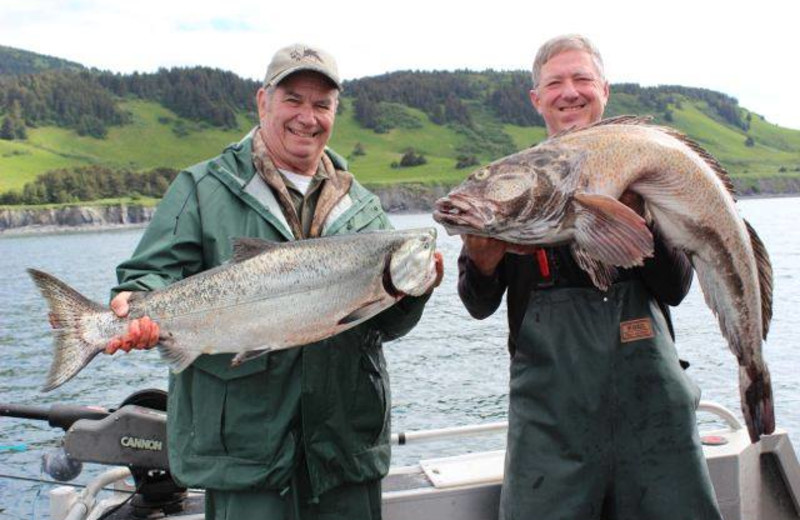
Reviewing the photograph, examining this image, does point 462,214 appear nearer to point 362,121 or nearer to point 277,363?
point 277,363

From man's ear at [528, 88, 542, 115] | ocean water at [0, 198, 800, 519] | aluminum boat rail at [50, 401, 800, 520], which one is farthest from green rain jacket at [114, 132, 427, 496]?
ocean water at [0, 198, 800, 519]

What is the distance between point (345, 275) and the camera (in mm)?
3996

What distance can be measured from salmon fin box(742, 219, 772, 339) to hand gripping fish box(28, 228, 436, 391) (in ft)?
4.94

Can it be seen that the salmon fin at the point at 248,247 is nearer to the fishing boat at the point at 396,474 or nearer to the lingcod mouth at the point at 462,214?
the lingcod mouth at the point at 462,214

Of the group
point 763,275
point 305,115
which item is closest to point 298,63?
point 305,115

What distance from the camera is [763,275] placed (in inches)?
153

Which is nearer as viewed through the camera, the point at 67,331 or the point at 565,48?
the point at 67,331

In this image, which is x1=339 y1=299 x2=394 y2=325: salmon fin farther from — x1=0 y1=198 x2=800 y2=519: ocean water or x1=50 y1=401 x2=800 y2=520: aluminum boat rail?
x1=0 y1=198 x2=800 y2=519: ocean water

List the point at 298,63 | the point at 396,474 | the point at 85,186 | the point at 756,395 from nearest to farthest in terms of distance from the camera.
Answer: the point at 756,395
the point at 298,63
the point at 396,474
the point at 85,186

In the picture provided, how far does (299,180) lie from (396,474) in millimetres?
2123

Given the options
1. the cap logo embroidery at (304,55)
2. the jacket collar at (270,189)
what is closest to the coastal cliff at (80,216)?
the jacket collar at (270,189)

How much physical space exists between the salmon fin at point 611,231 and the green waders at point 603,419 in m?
0.49

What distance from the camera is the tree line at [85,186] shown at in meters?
117

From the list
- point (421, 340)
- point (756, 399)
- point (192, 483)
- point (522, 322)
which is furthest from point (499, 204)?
point (421, 340)
